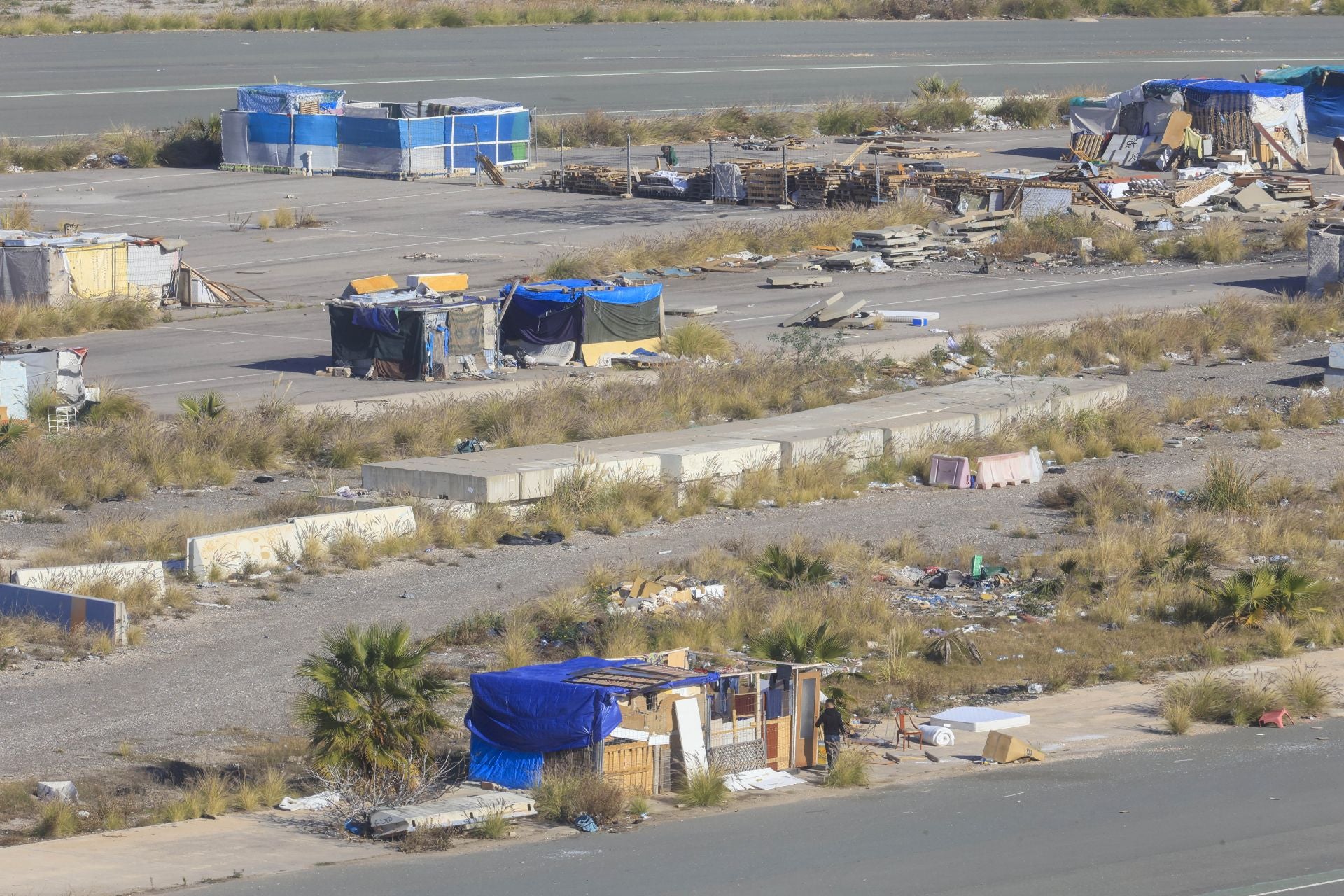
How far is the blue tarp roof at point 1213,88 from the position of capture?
60.2 metres

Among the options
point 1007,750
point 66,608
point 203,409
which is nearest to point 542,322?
point 203,409

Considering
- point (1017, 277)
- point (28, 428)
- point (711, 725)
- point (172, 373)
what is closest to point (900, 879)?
point (711, 725)

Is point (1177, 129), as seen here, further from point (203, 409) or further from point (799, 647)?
point (799, 647)

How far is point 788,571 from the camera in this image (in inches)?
758

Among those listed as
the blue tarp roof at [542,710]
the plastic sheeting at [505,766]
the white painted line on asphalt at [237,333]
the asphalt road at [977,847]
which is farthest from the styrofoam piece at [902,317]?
the plastic sheeting at [505,766]

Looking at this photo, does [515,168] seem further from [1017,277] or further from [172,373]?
[172,373]

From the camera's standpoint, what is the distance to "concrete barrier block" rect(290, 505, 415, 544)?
797 inches

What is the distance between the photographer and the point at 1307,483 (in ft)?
81.1

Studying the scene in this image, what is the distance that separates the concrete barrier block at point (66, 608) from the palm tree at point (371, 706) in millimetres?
4341

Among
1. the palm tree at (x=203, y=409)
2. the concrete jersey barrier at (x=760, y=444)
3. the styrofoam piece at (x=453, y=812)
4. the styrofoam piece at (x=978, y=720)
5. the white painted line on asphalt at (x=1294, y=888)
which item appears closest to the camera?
the white painted line on asphalt at (x=1294, y=888)

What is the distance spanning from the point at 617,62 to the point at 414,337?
57.0 m

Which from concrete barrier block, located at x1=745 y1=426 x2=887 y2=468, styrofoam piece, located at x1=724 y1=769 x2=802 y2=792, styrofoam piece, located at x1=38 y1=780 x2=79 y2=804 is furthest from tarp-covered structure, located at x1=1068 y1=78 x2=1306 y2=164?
styrofoam piece, located at x1=38 y1=780 x2=79 y2=804

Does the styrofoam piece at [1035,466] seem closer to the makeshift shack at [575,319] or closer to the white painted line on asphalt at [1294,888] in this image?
the makeshift shack at [575,319]

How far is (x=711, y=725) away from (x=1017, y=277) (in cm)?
3078
